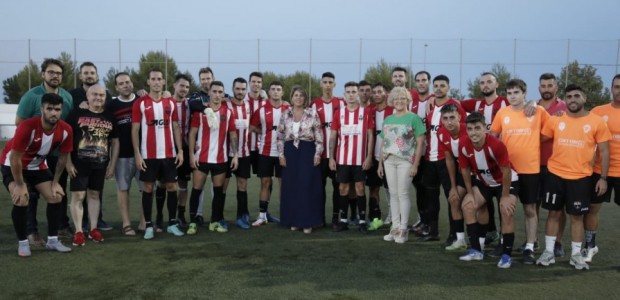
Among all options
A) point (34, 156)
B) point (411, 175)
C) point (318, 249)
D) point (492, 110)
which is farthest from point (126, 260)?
point (492, 110)

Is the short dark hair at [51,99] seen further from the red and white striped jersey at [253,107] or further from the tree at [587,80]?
the tree at [587,80]

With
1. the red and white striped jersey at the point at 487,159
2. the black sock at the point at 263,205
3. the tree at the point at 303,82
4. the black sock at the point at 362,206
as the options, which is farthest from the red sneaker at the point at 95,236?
the tree at the point at 303,82

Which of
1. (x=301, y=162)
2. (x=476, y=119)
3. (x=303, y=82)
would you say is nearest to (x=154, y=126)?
(x=301, y=162)

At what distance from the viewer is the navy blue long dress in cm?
623

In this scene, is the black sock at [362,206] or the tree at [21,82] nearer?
the black sock at [362,206]

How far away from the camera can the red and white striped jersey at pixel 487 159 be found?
4.49 metres

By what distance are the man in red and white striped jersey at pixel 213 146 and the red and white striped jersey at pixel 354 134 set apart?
1.34 m

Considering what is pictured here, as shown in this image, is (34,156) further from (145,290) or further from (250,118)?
(250,118)

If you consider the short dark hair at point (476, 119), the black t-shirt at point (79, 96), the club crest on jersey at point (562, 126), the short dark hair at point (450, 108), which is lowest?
the club crest on jersey at point (562, 126)

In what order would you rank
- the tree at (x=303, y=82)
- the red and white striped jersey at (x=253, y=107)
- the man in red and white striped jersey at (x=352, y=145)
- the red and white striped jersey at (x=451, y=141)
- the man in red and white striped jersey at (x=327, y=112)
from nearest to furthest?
the red and white striped jersey at (x=451, y=141), the man in red and white striped jersey at (x=352, y=145), the man in red and white striped jersey at (x=327, y=112), the red and white striped jersey at (x=253, y=107), the tree at (x=303, y=82)

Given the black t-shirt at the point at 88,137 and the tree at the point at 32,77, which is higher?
the tree at the point at 32,77

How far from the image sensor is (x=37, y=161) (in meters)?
4.91

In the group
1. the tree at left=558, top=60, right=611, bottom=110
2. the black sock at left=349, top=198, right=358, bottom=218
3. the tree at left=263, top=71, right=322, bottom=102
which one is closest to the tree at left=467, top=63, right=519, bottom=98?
the tree at left=558, top=60, right=611, bottom=110

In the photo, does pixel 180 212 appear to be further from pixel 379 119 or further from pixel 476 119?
pixel 476 119
